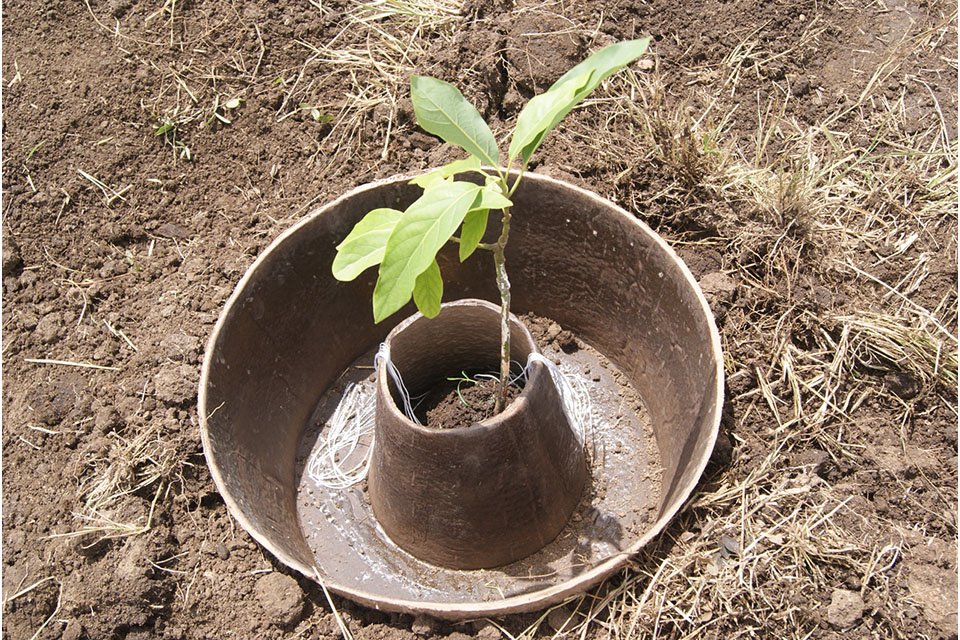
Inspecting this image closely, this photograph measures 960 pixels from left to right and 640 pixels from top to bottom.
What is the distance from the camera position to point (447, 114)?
48.9 inches

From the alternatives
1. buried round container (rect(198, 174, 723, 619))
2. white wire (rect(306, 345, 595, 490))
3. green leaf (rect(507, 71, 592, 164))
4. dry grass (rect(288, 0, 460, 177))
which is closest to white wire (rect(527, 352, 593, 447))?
white wire (rect(306, 345, 595, 490))

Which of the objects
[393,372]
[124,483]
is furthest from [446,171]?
[124,483]

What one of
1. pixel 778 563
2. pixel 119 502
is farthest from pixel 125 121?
pixel 778 563

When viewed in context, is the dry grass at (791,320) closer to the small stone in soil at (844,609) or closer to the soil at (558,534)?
the small stone in soil at (844,609)

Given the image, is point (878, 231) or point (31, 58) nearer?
point (878, 231)

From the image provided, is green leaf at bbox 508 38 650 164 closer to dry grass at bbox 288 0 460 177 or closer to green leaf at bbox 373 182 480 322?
green leaf at bbox 373 182 480 322

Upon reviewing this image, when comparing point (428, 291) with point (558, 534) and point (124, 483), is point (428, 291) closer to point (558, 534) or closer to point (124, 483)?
point (558, 534)

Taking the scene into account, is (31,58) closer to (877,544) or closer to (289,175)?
(289,175)

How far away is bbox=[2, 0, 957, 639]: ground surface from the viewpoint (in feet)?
5.28

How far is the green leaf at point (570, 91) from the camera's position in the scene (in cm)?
106

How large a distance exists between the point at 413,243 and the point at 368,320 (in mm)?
1163

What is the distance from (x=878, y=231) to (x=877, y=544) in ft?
3.02

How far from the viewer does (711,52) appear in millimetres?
2432

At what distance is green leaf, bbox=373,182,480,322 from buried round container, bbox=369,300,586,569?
491 mm
